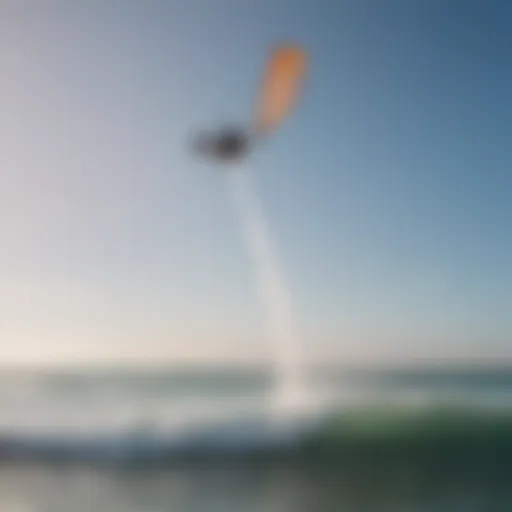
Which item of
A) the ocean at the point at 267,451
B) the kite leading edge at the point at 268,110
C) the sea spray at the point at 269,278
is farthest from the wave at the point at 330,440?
the kite leading edge at the point at 268,110

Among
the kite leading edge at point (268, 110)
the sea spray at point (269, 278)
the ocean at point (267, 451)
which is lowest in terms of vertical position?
the ocean at point (267, 451)

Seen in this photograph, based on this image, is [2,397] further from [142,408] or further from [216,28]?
[216,28]

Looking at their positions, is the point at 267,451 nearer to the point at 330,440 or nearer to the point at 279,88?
the point at 330,440

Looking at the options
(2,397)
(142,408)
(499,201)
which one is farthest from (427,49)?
(2,397)

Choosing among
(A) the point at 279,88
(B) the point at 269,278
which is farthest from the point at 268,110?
(B) the point at 269,278

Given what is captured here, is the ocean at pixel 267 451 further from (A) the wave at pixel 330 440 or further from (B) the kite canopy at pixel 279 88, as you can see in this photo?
(B) the kite canopy at pixel 279 88

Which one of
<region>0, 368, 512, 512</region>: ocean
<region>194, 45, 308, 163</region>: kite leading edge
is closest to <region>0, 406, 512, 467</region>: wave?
<region>0, 368, 512, 512</region>: ocean

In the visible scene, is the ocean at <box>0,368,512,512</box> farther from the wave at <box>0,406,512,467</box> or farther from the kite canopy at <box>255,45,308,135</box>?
the kite canopy at <box>255,45,308,135</box>
